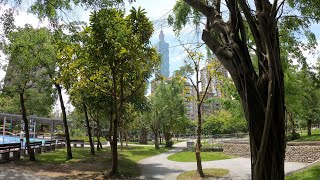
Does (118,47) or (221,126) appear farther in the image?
(221,126)

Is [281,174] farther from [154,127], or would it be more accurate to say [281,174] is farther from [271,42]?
[154,127]

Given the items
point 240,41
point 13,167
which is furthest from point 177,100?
point 240,41

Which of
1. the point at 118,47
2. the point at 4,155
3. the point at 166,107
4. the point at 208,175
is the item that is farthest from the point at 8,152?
the point at 166,107

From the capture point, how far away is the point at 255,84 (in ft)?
13.4

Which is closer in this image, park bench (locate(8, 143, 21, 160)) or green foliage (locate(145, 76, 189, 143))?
park bench (locate(8, 143, 21, 160))

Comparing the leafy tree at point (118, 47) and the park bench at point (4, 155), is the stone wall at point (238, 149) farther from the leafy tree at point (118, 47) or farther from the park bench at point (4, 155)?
the park bench at point (4, 155)

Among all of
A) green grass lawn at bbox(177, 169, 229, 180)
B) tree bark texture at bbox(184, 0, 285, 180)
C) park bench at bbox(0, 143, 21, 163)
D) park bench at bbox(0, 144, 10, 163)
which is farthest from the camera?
park bench at bbox(0, 143, 21, 163)

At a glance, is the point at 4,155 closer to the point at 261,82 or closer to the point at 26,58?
the point at 26,58

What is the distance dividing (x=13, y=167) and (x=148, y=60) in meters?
7.85

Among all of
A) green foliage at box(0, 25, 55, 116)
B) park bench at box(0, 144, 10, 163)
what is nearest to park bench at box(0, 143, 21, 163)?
park bench at box(0, 144, 10, 163)

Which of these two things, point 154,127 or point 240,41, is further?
point 154,127

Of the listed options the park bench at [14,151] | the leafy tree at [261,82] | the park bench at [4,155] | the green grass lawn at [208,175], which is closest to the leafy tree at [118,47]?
the green grass lawn at [208,175]

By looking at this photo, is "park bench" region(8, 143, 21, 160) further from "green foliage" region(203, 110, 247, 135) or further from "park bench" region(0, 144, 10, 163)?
"green foliage" region(203, 110, 247, 135)

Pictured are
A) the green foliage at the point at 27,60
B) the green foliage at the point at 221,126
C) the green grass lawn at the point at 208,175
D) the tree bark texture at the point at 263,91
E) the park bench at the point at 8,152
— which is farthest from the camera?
the green foliage at the point at 221,126
